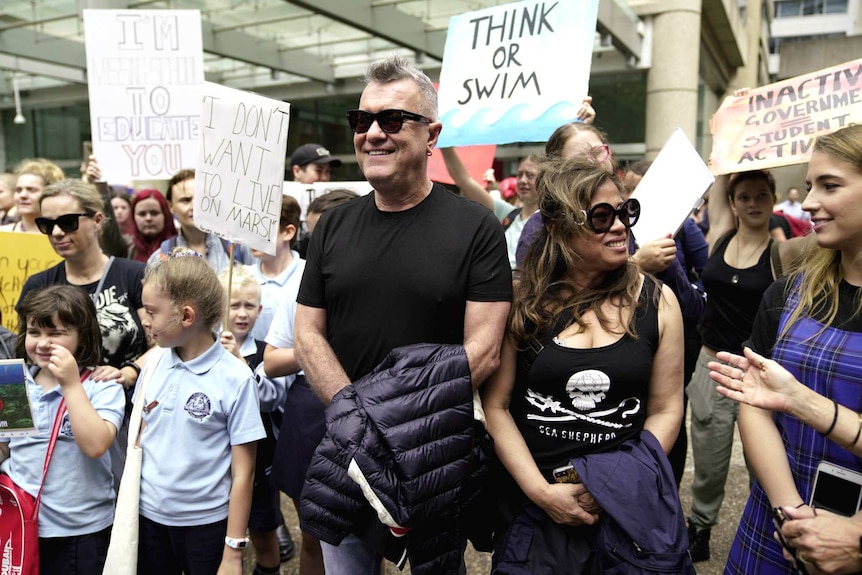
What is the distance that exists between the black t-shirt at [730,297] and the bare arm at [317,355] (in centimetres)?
203

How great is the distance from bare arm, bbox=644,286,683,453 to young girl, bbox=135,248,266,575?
139 centimetres

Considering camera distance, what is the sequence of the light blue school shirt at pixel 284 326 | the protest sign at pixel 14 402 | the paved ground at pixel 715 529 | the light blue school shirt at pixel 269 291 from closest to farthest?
the protest sign at pixel 14 402 → the light blue school shirt at pixel 284 326 → the light blue school shirt at pixel 269 291 → the paved ground at pixel 715 529

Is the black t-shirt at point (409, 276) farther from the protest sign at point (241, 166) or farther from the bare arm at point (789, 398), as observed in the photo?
the protest sign at point (241, 166)

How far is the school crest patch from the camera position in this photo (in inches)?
95.2

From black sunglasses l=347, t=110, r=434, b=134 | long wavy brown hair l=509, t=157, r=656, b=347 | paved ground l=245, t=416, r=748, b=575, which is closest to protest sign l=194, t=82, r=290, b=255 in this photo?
black sunglasses l=347, t=110, r=434, b=134

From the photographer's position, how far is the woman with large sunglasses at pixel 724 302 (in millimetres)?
3348

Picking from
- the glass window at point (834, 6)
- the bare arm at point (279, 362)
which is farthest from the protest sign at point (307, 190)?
the glass window at point (834, 6)

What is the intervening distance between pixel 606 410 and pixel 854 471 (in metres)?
0.63

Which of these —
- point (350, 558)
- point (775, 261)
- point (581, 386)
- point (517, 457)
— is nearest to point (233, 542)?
point (350, 558)

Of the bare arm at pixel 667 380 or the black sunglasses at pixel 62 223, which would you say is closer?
the bare arm at pixel 667 380

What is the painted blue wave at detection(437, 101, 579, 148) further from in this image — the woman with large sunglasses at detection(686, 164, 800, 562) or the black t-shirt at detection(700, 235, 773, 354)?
the black t-shirt at detection(700, 235, 773, 354)

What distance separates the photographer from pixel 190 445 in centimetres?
242

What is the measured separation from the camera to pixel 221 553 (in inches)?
96.9

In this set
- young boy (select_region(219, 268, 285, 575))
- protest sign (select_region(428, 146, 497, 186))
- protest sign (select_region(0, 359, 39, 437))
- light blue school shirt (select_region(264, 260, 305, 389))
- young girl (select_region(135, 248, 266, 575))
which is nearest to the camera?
protest sign (select_region(0, 359, 39, 437))
